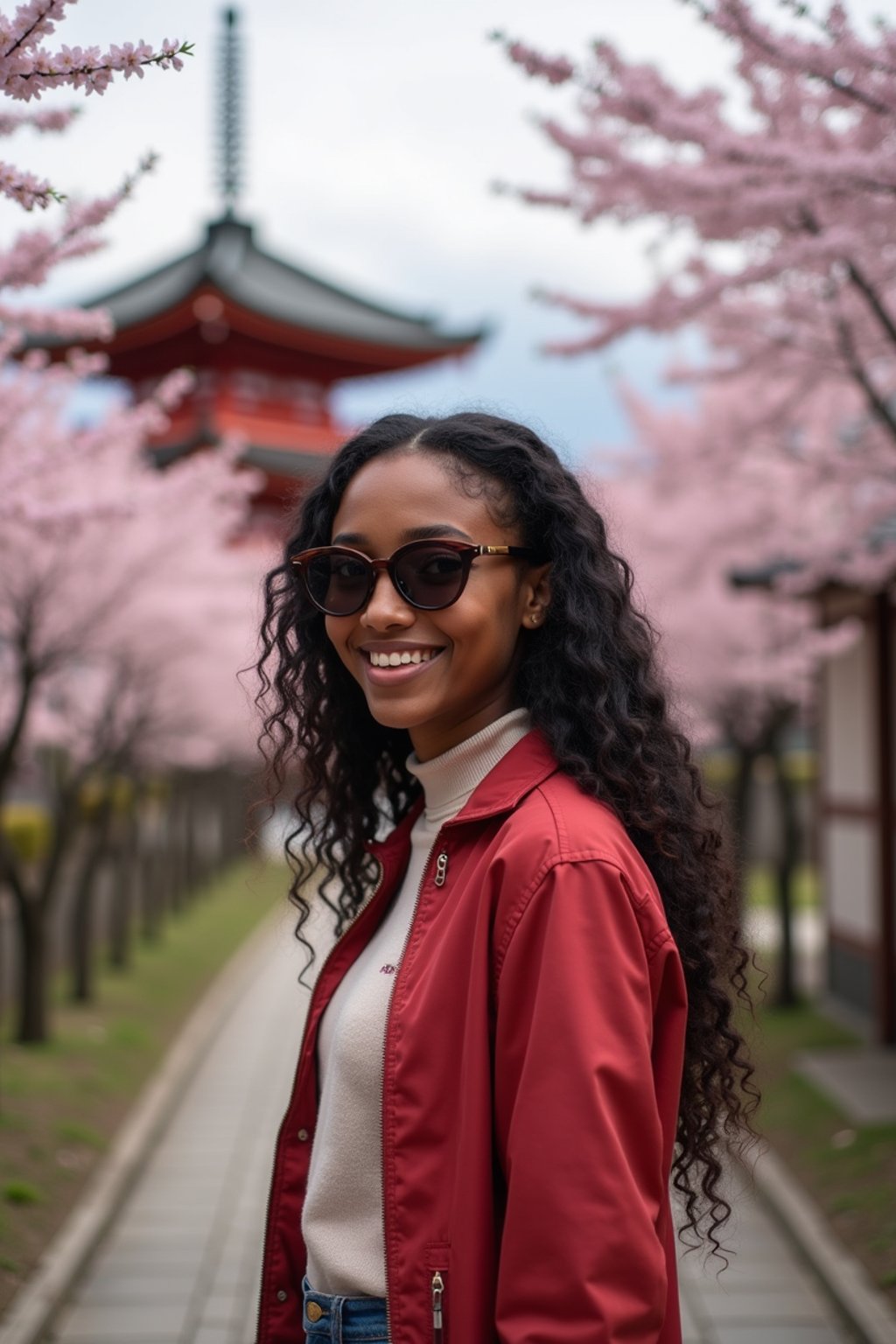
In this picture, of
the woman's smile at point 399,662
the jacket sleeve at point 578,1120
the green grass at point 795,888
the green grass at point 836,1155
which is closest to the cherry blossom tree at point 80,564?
the woman's smile at point 399,662

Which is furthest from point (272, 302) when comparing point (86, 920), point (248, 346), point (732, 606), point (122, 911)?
point (86, 920)

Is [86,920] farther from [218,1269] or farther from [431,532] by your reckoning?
[431,532]

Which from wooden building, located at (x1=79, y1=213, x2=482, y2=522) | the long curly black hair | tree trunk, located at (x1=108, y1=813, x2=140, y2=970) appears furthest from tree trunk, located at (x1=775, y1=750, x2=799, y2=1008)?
wooden building, located at (x1=79, y1=213, x2=482, y2=522)

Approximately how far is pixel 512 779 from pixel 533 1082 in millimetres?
394

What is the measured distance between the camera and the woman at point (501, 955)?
1.48 meters

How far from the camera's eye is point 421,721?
1853 mm

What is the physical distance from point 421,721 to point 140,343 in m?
23.1

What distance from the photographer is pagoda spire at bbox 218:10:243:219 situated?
2734cm

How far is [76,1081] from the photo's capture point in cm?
777

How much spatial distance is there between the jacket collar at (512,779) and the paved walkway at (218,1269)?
11.1ft

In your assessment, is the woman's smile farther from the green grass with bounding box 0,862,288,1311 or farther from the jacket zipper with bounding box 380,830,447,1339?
the green grass with bounding box 0,862,288,1311

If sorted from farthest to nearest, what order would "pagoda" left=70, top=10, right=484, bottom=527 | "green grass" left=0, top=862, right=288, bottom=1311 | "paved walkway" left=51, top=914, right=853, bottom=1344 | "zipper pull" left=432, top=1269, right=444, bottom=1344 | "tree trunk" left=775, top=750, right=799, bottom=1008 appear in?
"pagoda" left=70, top=10, right=484, bottom=527
"tree trunk" left=775, top=750, right=799, bottom=1008
"green grass" left=0, top=862, right=288, bottom=1311
"paved walkway" left=51, top=914, right=853, bottom=1344
"zipper pull" left=432, top=1269, right=444, bottom=1344

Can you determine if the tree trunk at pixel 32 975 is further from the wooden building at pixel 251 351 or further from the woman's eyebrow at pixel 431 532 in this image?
the wooden building at pixel 251 351

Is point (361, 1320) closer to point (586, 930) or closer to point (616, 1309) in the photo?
point (616, 1309)
